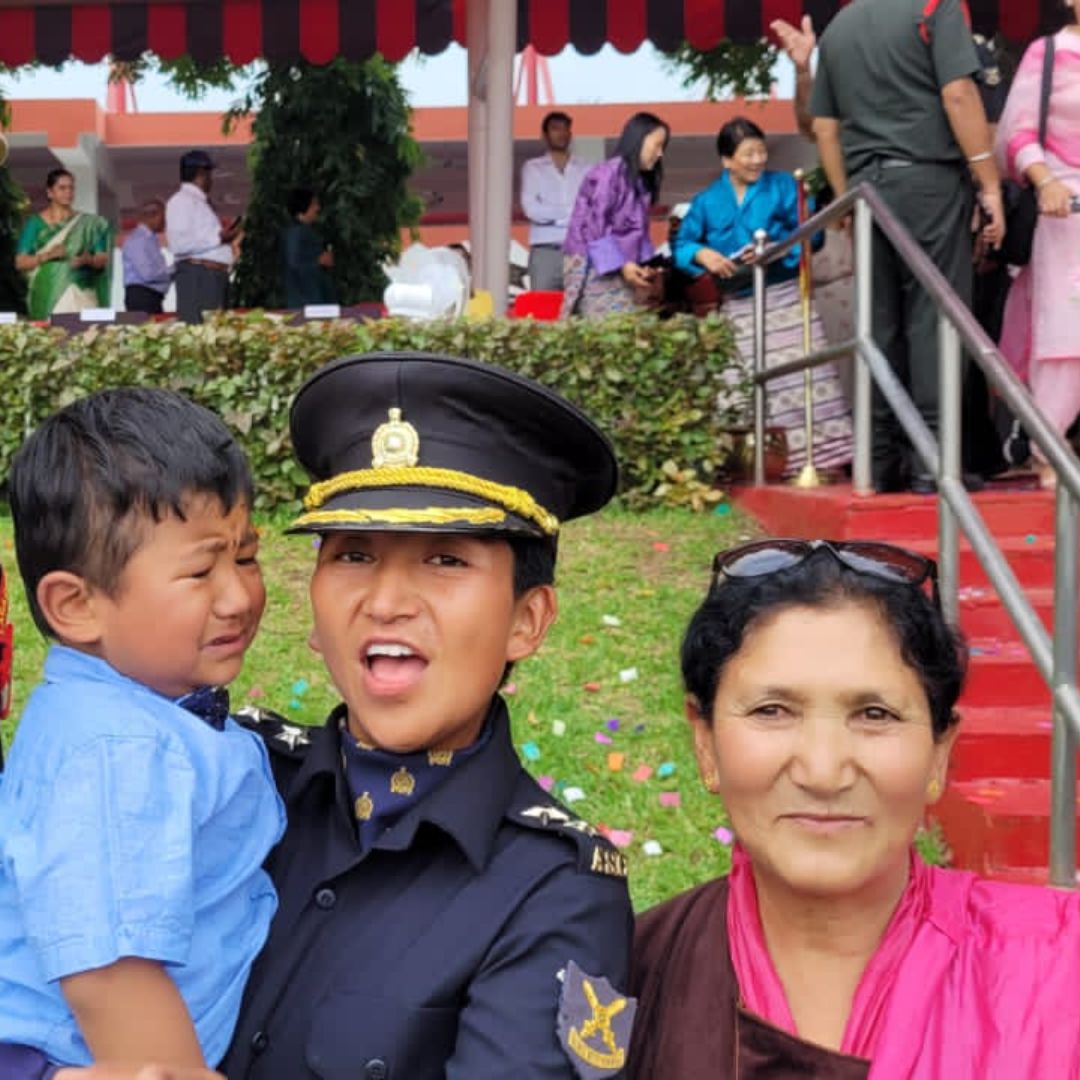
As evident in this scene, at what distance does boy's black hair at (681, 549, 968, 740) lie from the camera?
5.93 feet

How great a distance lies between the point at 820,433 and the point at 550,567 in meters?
5.26

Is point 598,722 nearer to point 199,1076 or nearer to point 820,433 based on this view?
point 820,433

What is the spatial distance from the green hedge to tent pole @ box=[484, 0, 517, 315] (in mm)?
2008

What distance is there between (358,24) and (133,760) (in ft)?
34.6

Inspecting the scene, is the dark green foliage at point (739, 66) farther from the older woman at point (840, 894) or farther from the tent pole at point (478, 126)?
the older woman at point (840, 894)

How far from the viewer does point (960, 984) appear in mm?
1708

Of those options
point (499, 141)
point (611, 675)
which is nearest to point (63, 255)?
point (499, 141)

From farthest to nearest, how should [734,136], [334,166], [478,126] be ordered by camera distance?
1. [334,166]
2. [478,126]
3. [734,136]

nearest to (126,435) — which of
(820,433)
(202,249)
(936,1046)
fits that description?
(936,1046)

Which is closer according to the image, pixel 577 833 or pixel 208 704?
pixel 577 833

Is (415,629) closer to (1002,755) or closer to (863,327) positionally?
(1002,755)

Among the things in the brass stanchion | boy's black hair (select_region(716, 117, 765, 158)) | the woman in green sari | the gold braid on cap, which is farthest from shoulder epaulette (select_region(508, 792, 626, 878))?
the woman in green sari

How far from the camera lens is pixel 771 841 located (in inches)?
68.1

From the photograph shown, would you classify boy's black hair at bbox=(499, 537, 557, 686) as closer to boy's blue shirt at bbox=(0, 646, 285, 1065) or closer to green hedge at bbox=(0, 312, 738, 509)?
boy's blue shirt at bbox=(0, 646, 285, 1065)
